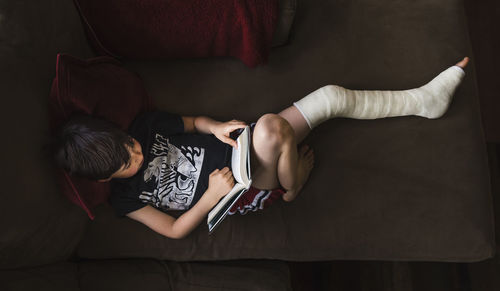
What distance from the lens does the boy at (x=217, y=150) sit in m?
0.97

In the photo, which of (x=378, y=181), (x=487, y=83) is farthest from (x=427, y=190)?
(x=487, y=83)

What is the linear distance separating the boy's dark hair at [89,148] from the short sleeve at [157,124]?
146mm

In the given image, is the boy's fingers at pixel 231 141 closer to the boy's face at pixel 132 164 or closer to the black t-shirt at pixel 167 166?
the black t-shirt at pixel 167 166

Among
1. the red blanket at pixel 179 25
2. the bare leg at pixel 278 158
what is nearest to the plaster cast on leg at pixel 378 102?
the bare leg at pixel 278 158

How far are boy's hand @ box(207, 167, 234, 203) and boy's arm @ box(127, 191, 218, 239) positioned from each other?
0.8 inches

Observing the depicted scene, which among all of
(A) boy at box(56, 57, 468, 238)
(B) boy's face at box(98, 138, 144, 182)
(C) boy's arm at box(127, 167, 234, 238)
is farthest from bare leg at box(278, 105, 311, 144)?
Answer: (B) boy's face at box(98, 138, 144, 182)

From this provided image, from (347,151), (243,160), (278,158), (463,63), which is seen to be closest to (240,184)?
(243,160)

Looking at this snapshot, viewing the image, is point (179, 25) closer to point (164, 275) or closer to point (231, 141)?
point (231, 141)

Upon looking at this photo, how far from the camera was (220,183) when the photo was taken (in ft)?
3.18

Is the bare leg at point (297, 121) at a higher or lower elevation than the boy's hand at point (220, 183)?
higher

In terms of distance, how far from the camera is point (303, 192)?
1060 millimetres

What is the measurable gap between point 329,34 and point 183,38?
17.8 inches

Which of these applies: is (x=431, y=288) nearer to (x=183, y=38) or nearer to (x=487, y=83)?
(x=487, y=83)

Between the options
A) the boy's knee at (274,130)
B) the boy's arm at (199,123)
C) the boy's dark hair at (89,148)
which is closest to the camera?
the boy's dark hair at (89,148)
